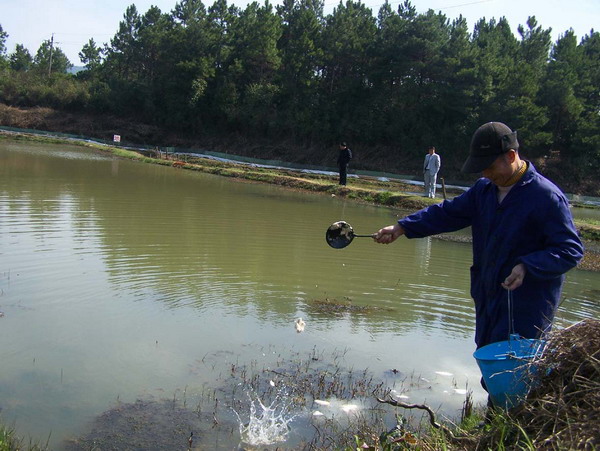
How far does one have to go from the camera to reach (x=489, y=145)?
3402 millimetres

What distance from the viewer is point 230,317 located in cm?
695

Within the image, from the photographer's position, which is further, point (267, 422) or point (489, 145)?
point (267, 422)

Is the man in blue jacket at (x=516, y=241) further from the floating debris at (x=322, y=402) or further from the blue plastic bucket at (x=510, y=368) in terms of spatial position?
the floating debris at (x=322, y=402)

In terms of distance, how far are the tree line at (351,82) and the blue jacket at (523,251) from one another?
124ft

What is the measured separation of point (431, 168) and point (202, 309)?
14.2m

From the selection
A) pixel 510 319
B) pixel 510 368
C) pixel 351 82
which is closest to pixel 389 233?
pixel 510 319

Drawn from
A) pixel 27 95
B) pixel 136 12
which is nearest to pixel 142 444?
pixel 27 95

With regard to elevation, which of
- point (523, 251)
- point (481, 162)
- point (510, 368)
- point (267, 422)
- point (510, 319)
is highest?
point (481, 162)

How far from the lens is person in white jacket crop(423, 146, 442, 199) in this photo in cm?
1984

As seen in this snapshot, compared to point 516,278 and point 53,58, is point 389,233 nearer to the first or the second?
point 516,278

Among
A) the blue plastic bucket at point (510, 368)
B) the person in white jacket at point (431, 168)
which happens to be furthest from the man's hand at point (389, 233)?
the person in white jacket at point (431, 168)

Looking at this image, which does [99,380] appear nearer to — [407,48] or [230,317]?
[230,317]

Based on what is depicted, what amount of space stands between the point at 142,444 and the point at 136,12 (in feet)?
246

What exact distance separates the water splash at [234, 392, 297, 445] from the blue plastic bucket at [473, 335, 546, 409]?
5.45ft
